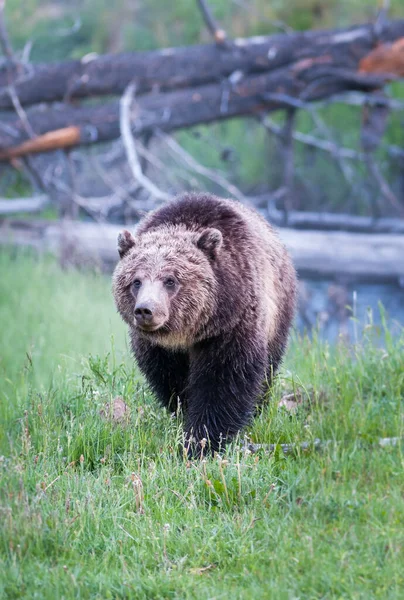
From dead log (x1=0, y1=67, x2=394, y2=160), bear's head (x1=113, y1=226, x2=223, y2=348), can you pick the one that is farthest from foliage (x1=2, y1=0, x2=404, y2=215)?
bear's head (x1=113, y1=226, x2=223, y2=348)

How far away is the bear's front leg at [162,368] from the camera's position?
4988 mm

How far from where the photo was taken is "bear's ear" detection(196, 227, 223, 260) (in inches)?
185

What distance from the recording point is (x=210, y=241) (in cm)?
471

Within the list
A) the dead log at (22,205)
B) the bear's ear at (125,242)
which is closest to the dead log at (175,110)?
the dead log at (22,205)

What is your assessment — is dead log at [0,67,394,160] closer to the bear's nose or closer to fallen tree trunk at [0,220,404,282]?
fallen tree trunk at [0,220,404,282]

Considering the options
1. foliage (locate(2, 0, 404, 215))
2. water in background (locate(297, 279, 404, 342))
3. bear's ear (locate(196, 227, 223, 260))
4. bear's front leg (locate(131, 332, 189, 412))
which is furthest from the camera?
foliage (locate(2, 0, 404, 215))

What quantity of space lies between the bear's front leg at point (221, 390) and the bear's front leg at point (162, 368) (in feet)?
0.80

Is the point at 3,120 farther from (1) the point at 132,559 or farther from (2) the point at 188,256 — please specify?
(1) the point at 132,559

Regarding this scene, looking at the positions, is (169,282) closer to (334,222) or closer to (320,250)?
(320,250)

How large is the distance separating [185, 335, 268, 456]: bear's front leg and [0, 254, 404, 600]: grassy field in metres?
0.12

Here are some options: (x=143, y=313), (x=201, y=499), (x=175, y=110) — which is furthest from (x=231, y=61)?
(x=201, y=499)

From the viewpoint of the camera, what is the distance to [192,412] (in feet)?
15.8

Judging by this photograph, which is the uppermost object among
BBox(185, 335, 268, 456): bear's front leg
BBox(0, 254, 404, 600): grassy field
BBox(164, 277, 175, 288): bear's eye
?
BBox(164, 277, 175, 288): bear's eye

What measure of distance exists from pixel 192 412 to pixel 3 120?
775 centimetres
